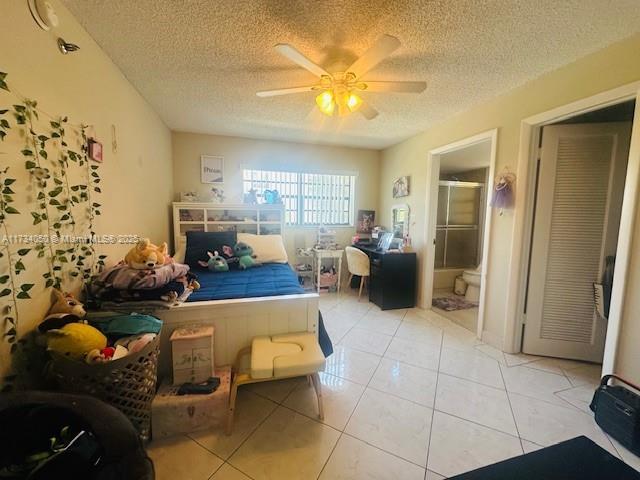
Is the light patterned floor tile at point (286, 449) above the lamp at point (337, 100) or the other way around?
the other way around

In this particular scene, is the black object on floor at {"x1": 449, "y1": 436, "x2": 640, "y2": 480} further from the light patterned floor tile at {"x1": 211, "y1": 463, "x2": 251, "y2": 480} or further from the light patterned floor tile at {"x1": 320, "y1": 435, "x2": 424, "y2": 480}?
the light patterned floor tile at {"x1": 211, "y1": 463, "x2": 251, "y2": 480}

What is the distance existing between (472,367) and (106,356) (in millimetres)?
2412

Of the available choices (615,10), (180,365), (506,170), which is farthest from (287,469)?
(615,10)

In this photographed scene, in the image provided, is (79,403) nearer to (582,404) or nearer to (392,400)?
(392,400)

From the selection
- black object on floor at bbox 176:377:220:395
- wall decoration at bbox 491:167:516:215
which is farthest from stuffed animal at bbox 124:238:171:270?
wall decoration at bbox 491:167:516:215

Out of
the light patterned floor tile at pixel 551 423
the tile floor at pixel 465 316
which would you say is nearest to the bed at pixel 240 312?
the light patterned floor tile at pixel 551 423

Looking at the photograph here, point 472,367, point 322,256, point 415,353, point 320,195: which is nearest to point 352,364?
point 415,353

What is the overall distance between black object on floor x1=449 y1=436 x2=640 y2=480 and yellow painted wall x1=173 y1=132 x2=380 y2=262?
354 centimetres

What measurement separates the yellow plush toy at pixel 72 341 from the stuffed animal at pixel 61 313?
63mm

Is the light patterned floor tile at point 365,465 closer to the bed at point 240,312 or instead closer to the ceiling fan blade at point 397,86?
the bed at point 240,312

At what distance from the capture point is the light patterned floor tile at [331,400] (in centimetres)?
156

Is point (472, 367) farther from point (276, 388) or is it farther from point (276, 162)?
point (276, 162)

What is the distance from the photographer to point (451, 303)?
3629mm

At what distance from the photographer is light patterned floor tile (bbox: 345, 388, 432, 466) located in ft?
4.45
